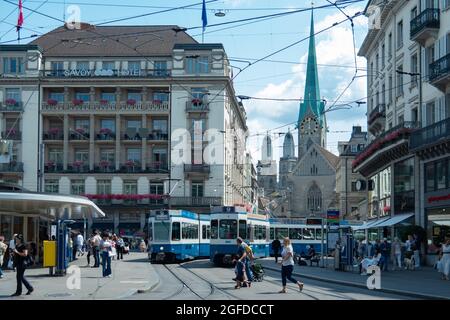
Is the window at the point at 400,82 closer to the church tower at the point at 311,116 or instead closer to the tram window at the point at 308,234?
the tram window at the point at 308,234

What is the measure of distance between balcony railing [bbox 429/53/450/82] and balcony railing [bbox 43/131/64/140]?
4945 cm

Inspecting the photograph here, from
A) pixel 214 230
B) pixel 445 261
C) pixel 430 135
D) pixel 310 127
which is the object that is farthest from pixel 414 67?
pixel 310 127

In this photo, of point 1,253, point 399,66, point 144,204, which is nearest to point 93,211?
point 1,253

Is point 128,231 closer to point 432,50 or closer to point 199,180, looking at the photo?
point 199,180

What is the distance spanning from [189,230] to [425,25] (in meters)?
17.9

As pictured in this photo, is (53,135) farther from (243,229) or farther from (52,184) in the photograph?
(243,229)

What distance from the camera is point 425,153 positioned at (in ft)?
143

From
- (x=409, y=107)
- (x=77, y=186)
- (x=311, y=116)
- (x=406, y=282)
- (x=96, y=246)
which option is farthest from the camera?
(x=311, y=116)

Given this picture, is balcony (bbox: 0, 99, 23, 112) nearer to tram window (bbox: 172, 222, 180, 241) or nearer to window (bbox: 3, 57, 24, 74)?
window (bbox: 3, 57, 24, 74)

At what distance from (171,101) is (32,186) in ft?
53.5

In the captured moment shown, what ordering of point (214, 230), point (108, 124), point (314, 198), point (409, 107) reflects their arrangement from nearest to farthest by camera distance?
point (214, 230)
point (409, 107)
point (108, 124)
point (314, 198)

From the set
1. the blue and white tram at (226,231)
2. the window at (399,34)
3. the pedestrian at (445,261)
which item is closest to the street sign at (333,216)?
the blue and white tram at (226,231)

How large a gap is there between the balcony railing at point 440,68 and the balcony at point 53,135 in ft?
162

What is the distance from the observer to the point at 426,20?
42.0 metres
